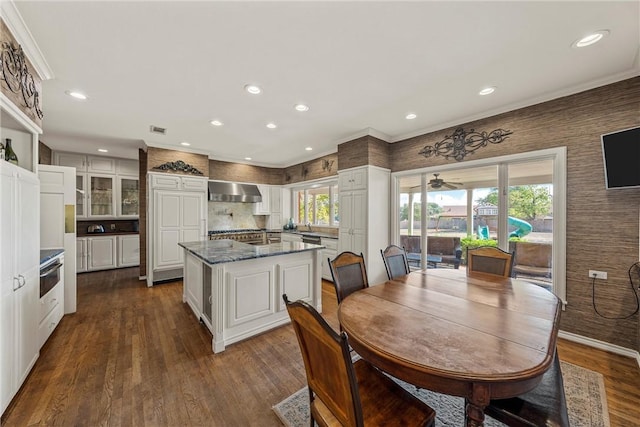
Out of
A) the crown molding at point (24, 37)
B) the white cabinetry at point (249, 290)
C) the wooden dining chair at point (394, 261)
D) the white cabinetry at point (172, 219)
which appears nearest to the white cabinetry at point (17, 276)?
the crown molding at point (24, 37)

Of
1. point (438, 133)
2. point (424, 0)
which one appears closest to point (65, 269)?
point (424, 0)

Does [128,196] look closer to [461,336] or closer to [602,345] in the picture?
[461,336]

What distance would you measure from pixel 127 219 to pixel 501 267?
24.8 feet

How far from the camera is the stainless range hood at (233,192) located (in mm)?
5523

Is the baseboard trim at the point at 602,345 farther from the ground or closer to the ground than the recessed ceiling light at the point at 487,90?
closer to the ground

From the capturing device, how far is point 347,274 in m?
2.20

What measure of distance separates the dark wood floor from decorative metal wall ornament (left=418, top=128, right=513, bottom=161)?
2451mm

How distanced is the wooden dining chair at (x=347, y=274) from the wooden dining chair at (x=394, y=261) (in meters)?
0.34

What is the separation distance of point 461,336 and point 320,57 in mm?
2259

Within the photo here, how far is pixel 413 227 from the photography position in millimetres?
4207

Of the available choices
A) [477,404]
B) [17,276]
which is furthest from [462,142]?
[17,276]

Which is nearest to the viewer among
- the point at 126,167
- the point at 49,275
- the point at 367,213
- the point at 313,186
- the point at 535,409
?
the point at 535,409

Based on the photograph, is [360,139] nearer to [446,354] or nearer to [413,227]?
[413,227]

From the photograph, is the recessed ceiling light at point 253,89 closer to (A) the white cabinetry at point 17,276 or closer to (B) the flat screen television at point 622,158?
(A) the white cabinetry at point 17,276
